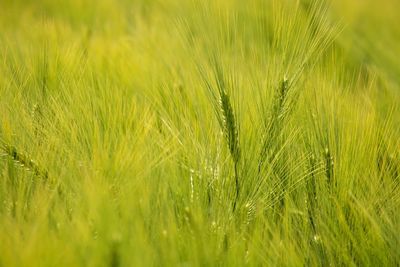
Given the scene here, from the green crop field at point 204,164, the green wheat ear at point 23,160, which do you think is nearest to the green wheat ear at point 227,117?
the green crop field at point 204,164

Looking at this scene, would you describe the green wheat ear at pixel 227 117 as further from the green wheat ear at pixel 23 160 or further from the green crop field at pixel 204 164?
the green wheat ear at pixel 23 160

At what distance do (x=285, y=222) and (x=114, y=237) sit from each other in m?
0.21

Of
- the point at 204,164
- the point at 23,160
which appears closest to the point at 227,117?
the point at 204,164

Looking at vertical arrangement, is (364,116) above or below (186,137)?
above

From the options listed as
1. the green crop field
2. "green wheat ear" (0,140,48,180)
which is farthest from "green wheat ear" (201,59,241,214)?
"green wheat ear" (0,140,48,180)

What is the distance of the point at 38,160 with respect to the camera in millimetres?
630

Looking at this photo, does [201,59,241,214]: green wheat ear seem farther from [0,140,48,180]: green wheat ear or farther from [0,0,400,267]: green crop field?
[0,140,48,180]: green wheat ear

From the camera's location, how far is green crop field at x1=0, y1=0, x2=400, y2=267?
0.52 metres

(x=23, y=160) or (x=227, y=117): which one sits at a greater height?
(x=227, y=117)

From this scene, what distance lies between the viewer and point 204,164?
644 millimetres

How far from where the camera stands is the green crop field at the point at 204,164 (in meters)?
0.52

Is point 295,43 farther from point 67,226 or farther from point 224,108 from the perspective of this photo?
point 67,226

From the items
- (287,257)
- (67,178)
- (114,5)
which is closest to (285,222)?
(287,257)

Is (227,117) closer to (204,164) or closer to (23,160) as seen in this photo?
(204,164)
